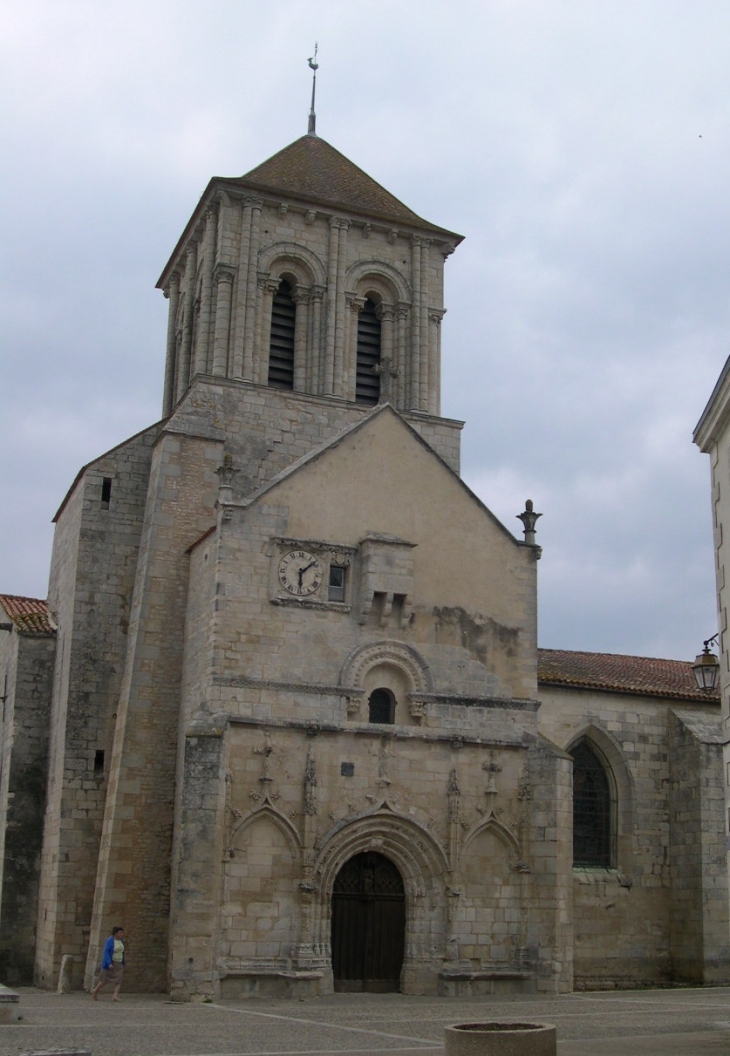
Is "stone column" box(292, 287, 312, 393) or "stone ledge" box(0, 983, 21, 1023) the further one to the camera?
"stone column" box(292, 287, 312, 393)

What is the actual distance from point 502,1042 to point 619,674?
1890 centimetres

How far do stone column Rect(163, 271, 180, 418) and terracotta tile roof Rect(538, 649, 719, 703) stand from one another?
1135 centimetres

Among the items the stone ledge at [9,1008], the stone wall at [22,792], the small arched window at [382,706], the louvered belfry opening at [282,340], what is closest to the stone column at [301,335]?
the louvered belfry opening at [282,340]

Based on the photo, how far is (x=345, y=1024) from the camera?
54.8 ft

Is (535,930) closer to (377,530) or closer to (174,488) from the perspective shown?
(377,530)

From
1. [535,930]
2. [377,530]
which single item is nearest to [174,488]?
[377,530]

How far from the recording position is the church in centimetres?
2127

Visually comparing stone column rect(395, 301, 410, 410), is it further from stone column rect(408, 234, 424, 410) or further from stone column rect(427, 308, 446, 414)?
stone column rect(427, 308, 446, 414)

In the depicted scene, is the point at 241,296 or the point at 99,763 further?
the point at 241,296

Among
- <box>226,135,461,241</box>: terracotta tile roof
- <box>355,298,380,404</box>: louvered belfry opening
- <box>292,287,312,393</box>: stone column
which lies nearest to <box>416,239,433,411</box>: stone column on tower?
<box>226,135,461,241</box>: terracotta tile roof

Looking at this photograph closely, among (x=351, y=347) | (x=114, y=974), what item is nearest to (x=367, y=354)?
(x=351, y=347)

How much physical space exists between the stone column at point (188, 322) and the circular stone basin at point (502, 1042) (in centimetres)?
2102

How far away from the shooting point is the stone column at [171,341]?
31078mm

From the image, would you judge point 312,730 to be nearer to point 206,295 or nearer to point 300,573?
point 300,573
